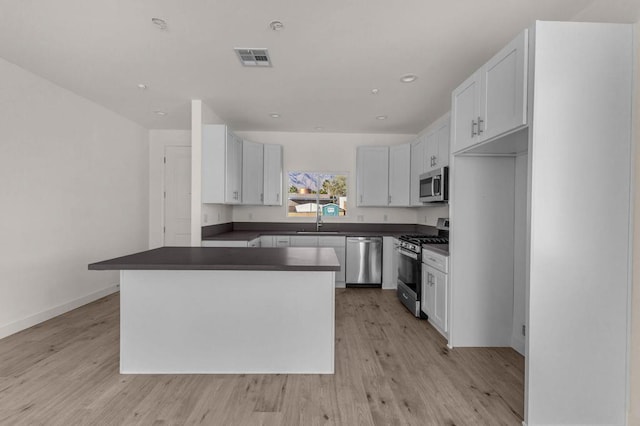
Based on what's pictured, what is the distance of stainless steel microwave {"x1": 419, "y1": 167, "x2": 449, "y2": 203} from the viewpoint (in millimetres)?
3730

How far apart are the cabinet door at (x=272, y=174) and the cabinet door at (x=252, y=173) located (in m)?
0.07

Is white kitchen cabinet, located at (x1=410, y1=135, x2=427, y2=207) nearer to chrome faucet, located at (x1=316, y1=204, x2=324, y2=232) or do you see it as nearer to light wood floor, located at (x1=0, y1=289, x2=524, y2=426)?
chrome faucet, located at (x1=316, y1=204, x2=324, y2=232)

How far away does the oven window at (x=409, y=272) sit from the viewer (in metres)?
3.63

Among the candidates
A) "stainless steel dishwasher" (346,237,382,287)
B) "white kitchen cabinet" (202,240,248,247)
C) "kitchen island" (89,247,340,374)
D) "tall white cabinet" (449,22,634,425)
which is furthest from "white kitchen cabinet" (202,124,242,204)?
"tall white cabinet" (449,22,634,425)

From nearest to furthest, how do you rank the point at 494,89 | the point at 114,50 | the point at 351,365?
the point at 494,89 < the point at 351,365 < the point at 114,50

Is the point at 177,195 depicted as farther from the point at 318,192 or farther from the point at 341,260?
the point at 341,260

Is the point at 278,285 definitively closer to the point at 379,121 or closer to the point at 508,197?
the point at 508,197

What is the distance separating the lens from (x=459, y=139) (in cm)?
276

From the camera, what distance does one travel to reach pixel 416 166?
4902 millimetres

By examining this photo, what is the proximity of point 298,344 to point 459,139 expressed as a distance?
85.8 inches

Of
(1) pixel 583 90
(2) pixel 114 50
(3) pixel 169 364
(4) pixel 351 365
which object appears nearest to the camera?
(1) pixel 583 90

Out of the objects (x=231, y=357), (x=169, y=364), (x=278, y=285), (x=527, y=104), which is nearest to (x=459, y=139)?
(x=527, y=104)

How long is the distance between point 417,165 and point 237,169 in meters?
2.73

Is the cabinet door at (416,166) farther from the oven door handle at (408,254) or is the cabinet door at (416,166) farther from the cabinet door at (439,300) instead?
the cabinet door at (439,300)
